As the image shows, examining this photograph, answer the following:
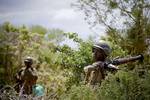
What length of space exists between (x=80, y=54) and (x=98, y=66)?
6261 mm

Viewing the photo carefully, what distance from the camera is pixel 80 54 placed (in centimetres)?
1206

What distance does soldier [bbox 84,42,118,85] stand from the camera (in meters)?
5.73

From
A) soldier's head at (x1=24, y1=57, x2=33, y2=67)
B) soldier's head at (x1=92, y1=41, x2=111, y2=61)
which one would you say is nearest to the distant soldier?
soldier's head at (x1=24, y1=57, x2=33, y2=67)

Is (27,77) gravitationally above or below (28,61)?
below

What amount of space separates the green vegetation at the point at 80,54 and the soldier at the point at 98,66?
0.27 metres

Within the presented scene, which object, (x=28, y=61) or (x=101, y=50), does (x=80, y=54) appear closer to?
(x=28, y=61)

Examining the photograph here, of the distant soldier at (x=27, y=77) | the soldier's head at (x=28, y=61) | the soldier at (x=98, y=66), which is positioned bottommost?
the distant soldier at (x=27, y=77)

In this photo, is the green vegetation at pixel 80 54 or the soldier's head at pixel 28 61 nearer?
the green vegetation at pixel 80 54

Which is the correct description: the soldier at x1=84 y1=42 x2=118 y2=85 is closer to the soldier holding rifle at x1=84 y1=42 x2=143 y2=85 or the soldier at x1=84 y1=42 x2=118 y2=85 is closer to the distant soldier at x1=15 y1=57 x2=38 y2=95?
the soldier holding rifle at x1=84 y1=42 x2=143 y2=85

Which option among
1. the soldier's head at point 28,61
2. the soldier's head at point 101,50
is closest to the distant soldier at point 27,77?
the soldier's head at point 28,61

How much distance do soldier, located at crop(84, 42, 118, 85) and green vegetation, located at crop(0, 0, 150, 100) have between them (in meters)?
0.27

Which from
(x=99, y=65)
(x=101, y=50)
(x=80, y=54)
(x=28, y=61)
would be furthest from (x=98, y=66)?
(x=80, y=54)

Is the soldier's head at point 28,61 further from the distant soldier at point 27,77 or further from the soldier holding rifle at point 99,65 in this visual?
the soldier holding rifle at point 99,65

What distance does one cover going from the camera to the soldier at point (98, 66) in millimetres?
5734
